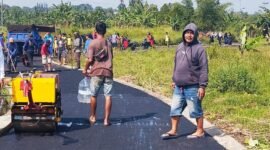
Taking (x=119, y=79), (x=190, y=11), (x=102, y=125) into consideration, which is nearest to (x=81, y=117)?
(x=102, y=125)

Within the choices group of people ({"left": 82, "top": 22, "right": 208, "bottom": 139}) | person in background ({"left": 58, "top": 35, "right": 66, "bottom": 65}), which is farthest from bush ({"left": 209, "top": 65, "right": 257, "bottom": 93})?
person in background ({"left": 58, "top": 35, "right": 66, "bottom": 65})

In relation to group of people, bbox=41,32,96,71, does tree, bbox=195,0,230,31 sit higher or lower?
higher

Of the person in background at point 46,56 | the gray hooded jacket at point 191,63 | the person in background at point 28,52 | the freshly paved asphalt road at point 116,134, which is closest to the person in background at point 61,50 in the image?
the person in background at point 28,52

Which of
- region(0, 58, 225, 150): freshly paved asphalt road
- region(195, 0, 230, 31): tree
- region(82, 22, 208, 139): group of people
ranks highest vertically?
region(195, 0, 230, 31): tree

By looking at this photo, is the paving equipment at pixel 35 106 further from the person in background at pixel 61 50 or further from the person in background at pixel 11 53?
the person in background at pixel 61 50

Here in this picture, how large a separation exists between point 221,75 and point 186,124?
4496 mm

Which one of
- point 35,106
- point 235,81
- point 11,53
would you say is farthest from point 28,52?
point 35,106

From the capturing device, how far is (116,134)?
8.46m

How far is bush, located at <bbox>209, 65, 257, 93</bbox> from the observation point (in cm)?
1330

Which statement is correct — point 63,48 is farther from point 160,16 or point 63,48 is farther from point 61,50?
point 160,16

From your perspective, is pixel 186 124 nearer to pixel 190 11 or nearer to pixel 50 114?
pixel 50 114

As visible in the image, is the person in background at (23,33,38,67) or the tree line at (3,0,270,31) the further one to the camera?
the tree line at (3,0,270,31)

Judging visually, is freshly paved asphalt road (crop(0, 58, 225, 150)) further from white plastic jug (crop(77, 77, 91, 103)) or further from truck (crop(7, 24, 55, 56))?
truck (crop(7, 24, 55, 56))

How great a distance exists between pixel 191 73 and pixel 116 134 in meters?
1.66
